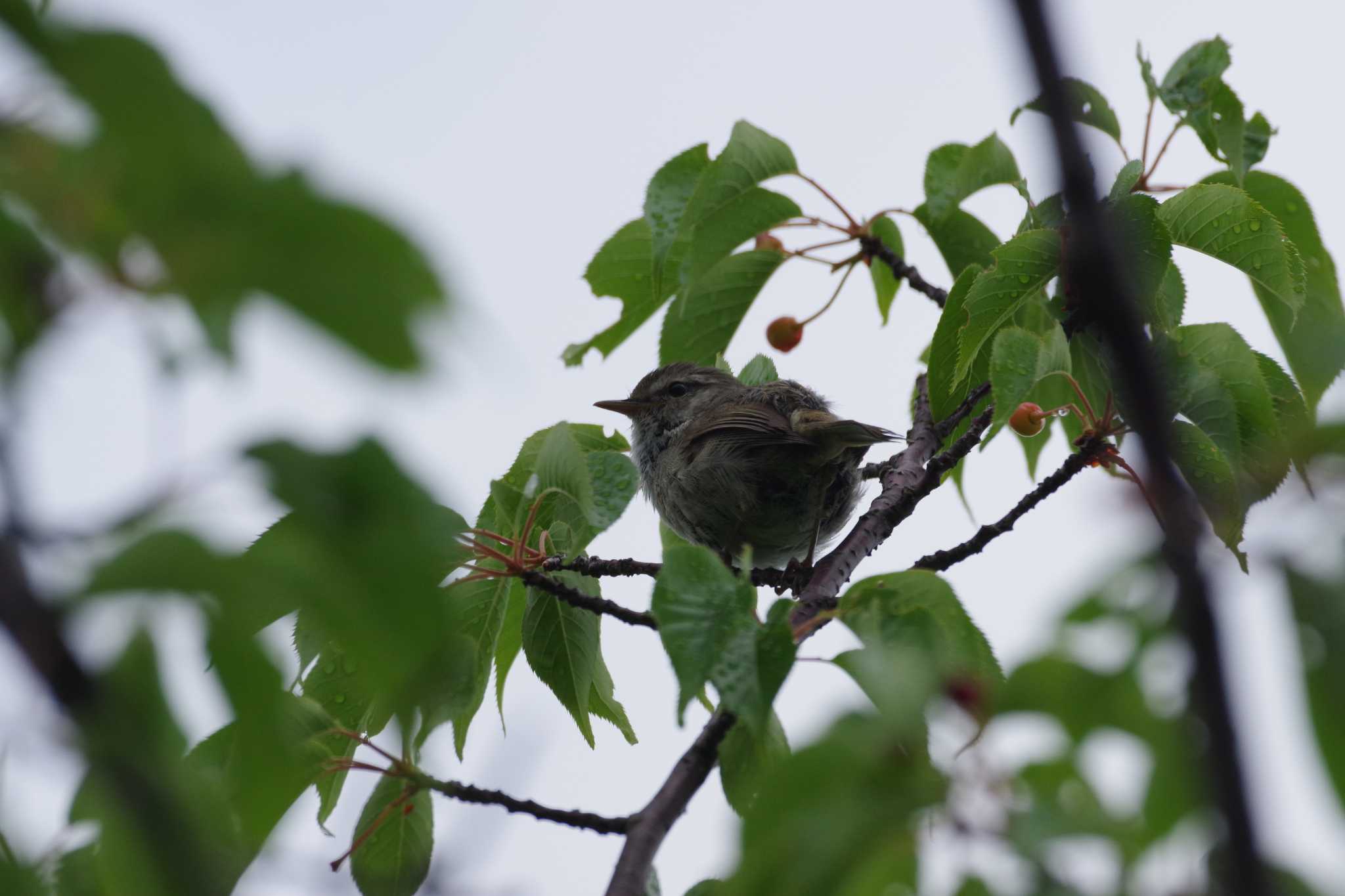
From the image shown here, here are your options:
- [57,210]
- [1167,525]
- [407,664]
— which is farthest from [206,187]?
[1167,525]

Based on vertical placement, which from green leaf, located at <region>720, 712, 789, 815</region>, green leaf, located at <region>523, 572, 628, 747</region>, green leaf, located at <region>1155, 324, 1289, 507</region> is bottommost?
green leaf, located at <region>720, 712, 789, 815</region>

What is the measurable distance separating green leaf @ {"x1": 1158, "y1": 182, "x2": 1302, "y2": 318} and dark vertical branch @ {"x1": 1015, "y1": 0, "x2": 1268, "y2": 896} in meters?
2.76

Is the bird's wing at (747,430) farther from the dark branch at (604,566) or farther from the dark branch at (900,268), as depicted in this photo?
the dark branch at (604,566)

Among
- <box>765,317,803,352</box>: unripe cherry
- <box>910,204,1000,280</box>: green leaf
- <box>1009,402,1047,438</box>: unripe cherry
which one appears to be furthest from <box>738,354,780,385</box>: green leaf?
<box>1009,402,1047,438</box>: unripe cherry

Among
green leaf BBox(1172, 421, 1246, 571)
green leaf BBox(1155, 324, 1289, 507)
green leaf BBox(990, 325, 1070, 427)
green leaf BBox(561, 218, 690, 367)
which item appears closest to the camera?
green leaf BBox(990, 325, 1070, 427)

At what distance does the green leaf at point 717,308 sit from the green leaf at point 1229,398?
1605 millimetres

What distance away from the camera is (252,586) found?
155cm

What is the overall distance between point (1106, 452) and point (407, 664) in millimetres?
2784

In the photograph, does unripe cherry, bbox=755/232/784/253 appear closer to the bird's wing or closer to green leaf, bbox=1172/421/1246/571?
the bird's wing

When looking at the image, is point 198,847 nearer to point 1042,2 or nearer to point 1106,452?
point 1042,2

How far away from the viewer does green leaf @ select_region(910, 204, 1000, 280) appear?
15.3 ft

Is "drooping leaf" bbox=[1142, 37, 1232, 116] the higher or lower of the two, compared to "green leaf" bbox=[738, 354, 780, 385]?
higher

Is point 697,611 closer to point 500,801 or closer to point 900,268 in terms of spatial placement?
point 500,801

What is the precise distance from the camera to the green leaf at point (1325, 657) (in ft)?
4.76
